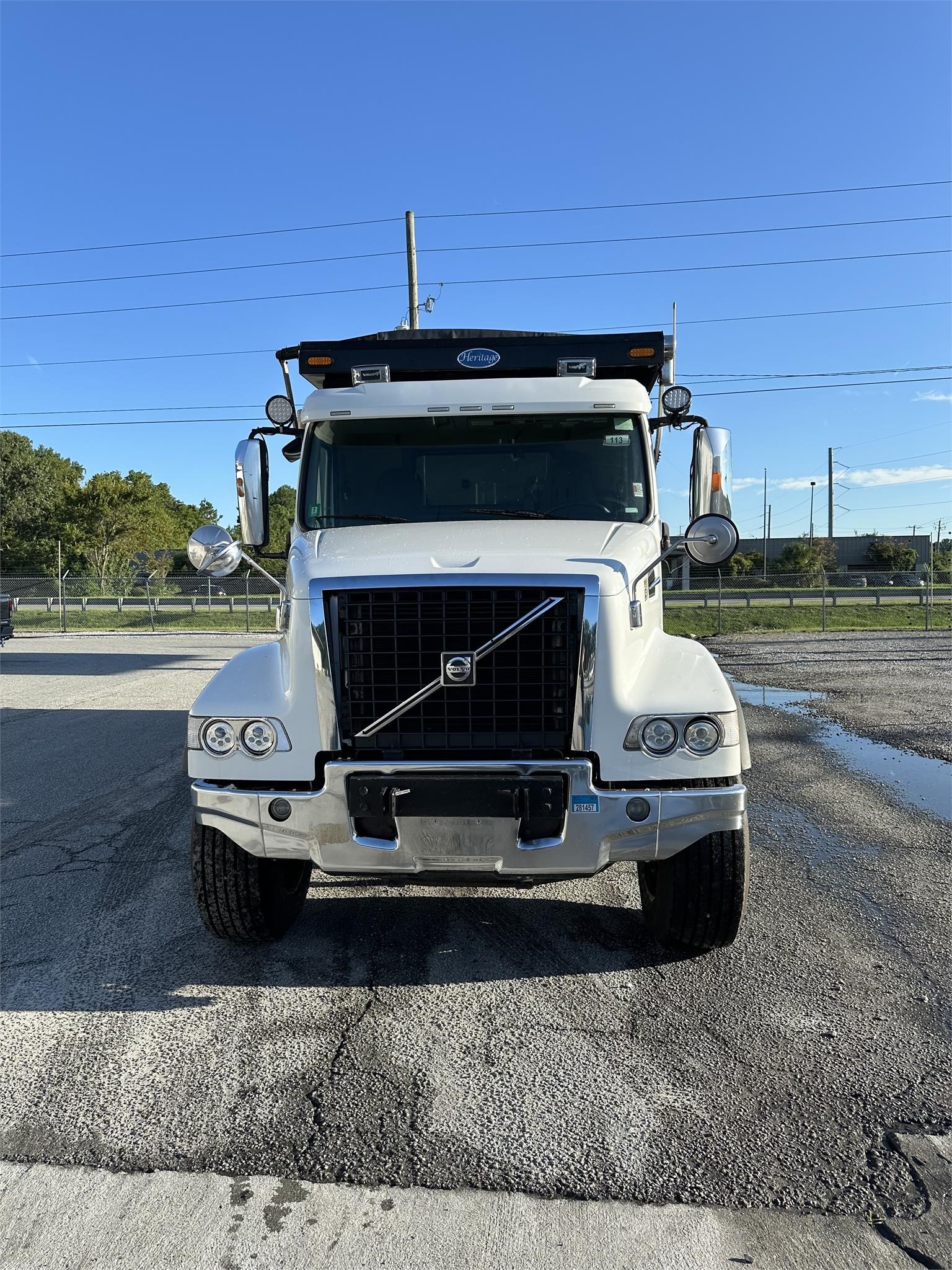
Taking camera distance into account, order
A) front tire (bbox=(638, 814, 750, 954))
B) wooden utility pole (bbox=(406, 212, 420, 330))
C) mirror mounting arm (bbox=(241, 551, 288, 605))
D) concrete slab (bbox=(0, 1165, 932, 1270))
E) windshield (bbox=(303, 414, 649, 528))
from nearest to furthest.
Answer: 1. concrete slab (bbox=(0, 1165, 932, 1270))
2. front tire (bbox=(638, 814, 750, 954))
3. mirror mounting arm (bbox=(241, 551, 288, 605))
4. windshield (bbox=(303, 414, 649, 528))
5. wooden utility pole (bbox=(406, 212, 420, 330))

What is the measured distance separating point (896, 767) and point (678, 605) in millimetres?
22156

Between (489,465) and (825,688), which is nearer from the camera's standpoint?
(489,465)

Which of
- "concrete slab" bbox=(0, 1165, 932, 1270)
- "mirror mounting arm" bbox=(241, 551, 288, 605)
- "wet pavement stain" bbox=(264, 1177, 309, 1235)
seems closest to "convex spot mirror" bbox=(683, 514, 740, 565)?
"mirror mounting arm" bbox=(241, 551, 288, 605)

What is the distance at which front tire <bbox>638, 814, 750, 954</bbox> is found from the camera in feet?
12.0

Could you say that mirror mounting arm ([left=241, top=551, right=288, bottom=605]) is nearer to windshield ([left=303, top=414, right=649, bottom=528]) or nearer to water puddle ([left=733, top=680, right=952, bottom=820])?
windshield ([left=303, top=414, right=649, bottom=528])

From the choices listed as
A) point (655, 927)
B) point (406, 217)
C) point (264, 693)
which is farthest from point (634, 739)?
point (406, 217)

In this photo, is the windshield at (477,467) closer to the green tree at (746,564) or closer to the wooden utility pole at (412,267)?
the wooden utility pole at (412,267)

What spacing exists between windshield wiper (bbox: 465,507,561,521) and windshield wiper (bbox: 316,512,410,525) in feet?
1.12

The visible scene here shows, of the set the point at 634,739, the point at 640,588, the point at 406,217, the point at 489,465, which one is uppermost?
the point at 406,217

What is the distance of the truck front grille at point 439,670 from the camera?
3.56 meters

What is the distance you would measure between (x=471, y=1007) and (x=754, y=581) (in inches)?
1227

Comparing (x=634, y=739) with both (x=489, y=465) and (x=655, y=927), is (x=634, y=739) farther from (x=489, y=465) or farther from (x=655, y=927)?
(x=489, y=465)

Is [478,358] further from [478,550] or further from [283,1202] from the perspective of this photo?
[283,1202]

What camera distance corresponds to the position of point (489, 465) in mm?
4781
